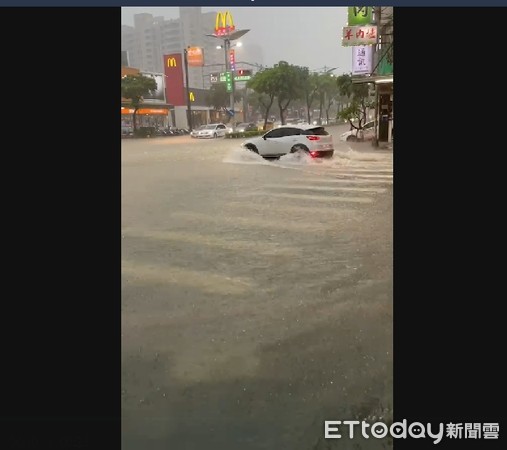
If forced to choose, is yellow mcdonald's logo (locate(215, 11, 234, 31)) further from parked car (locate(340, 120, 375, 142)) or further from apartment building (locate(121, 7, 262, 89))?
parked car (locate(340, 120, 375, 142))

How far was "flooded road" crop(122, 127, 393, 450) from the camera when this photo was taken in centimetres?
246

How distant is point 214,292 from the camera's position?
393cm

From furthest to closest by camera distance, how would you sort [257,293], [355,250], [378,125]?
[378,125]
[355,250]
[257,293]

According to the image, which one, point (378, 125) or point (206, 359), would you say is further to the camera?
point (378, 125)

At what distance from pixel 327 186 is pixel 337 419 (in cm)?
613

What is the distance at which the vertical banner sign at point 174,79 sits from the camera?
3.89 meters

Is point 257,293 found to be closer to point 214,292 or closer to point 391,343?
point 214,292

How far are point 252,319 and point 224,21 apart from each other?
2149 mm

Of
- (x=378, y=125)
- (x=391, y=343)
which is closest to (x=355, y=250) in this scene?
(x=391, y=343)

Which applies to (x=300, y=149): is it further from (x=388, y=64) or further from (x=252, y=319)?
(x=252, y=319)

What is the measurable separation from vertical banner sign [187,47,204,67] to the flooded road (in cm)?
91

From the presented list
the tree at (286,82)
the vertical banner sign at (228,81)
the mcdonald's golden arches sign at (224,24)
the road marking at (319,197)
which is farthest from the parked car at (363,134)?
the mcdonald's golden arches sign at (224,24)

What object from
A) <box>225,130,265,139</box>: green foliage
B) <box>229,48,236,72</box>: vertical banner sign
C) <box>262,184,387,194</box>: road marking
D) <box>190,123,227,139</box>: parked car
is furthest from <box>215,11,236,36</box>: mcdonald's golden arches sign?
<box>262,184,387,194</box>: road marking

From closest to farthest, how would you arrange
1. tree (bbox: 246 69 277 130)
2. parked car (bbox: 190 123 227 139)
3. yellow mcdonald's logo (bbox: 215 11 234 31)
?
yellow mcdonald's logo (bbox: 215 11 234 31), tree (bbox: 246 69 277 130), parked car (bbox: 190 123 227 139)
